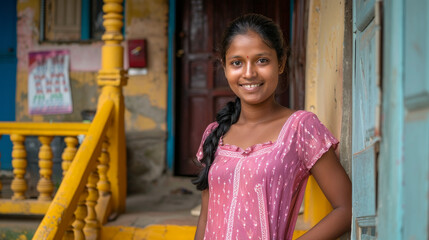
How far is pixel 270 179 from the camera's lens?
1.86 m

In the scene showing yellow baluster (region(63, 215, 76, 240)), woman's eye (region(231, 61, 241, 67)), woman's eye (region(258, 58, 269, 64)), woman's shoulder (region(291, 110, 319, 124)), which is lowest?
yellow baluster (region(63, 215, 76, 240))

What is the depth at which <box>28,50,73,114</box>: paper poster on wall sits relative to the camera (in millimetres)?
6141

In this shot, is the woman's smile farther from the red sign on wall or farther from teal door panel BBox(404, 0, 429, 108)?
the red sign on wall

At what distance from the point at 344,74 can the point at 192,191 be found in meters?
3.55

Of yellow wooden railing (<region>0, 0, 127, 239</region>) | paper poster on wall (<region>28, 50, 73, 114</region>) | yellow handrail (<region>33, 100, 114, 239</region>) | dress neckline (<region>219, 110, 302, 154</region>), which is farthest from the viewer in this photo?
paper poster on wall (<region>28, 50, 73, 114</region>)

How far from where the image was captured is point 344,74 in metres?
2.07

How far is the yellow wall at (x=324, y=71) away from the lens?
89.9 inches

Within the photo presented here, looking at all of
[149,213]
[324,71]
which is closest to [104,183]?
[149,213]

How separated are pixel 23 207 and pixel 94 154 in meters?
0.85

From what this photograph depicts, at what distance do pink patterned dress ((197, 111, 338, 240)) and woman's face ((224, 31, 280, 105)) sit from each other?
17 cm

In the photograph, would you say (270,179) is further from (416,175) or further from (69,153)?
(69,153)

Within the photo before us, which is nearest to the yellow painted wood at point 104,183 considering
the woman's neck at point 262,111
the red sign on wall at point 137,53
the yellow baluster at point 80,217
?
the yellow baluster at point 80,217

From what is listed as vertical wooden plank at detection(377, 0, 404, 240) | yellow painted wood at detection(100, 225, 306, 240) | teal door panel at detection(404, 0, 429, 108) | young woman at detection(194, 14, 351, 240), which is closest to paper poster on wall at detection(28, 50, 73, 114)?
yellow painted wood at detection(100, 225, 306, 240)

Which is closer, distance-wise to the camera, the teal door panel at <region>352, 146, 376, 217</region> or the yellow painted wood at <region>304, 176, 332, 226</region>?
the teal door panel at <region>352, 146, 376, 217</region>
